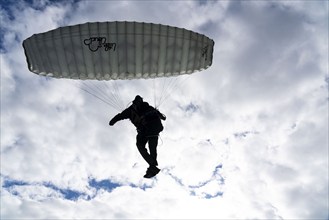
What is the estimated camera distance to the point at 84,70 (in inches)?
758

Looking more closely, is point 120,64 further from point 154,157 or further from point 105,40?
point 154,157

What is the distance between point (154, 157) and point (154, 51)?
412cm

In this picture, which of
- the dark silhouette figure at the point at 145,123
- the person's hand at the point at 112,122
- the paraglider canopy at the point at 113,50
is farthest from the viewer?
the person's hand at the point at 112,122

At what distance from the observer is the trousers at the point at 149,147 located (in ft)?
61.0

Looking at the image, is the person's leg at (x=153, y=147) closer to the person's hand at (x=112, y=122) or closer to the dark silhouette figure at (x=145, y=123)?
the dark silhouette figure at (x=145, y=123)

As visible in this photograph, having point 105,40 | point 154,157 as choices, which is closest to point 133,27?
point 105,40

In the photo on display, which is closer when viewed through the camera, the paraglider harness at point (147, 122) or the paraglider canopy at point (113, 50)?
the paraglider canopy at point (113, 50)

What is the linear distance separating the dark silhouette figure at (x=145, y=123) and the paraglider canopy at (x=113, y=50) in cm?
148

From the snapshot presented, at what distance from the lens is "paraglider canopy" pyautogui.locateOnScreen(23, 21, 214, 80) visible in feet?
60.4

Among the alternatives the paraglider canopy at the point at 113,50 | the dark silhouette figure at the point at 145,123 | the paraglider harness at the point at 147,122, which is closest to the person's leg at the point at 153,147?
the dark silhouette figure at the point at 145,123

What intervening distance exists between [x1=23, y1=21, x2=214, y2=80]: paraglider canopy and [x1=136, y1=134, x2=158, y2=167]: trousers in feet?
8.63

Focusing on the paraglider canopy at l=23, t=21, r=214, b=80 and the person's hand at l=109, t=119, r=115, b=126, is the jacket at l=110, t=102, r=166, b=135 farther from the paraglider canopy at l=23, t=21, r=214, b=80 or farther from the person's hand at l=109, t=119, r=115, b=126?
the paraglider canopy at l=23, t=21, r=214, b=80

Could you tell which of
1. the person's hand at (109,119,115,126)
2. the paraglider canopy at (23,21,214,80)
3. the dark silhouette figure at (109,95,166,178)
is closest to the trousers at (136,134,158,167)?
the dark silhouette figure at (109,95,166,178)

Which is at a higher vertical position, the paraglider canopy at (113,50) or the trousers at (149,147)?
the paraglider canopy at (113,50)
